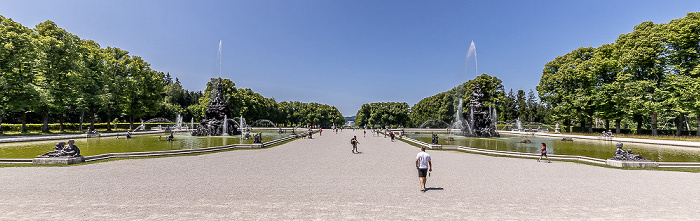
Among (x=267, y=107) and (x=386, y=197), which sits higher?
(x=267, y=107)

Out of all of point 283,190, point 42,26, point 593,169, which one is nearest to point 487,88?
point 593,169

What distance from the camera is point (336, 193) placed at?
923 cm

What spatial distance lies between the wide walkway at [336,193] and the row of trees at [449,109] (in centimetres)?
5635

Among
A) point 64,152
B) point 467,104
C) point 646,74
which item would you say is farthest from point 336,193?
point 467,104

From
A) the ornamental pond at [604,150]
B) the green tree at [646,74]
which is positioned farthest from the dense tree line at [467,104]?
the ornamental pond at [604,150]

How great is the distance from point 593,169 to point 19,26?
63.9 m

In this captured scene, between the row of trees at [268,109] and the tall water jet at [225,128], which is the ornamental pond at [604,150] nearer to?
the tall water jet at [225,128]

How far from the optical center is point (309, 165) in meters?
15.3

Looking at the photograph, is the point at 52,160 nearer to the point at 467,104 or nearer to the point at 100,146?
the point at 100,146

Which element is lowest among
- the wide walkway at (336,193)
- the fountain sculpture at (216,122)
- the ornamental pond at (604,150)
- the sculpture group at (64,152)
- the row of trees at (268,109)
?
the wide walkway at (336,193)

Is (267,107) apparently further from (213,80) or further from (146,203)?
(146,203)

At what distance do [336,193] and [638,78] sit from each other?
5160 cm

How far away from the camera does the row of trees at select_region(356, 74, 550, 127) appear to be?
219ft

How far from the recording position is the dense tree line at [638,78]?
33.7 m
